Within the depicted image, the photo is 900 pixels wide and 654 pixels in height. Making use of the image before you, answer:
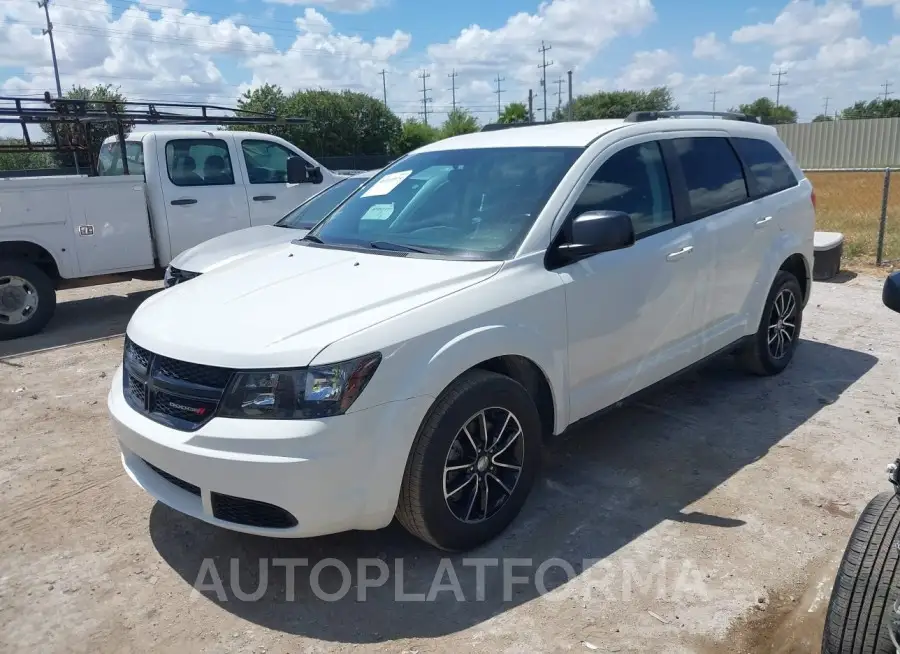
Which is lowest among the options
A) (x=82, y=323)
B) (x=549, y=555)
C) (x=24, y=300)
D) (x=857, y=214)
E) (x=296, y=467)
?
(x=549, y=555)

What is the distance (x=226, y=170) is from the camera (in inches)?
356

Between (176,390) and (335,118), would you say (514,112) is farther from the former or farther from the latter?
(176,390)

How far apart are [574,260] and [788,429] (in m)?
2.06

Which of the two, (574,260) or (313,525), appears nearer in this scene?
(313,525)

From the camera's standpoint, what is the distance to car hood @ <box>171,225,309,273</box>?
256 inches

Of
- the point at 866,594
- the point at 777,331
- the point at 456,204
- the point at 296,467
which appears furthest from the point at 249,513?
the point at 777,331

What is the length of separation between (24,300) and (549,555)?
665cm

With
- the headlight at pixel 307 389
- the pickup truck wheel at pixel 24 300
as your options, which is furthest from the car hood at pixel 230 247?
→ the headlight at pixel 307 389

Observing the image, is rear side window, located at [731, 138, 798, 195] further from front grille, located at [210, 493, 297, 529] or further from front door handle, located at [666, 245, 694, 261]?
front grille, located at [210, 493, 297, 529]

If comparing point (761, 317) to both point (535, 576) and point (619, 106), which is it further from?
point (619, 106)

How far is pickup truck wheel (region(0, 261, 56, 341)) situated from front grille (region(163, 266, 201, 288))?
1.92m

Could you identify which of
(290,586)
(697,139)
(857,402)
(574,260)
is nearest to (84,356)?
(290,586)

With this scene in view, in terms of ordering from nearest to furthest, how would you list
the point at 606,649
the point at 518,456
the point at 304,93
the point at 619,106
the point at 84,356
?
the point at 606,649
the point at 518,456
the point at 84,356
the point at 304,93
the point at 619,106

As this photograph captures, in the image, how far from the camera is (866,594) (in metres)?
2.29
